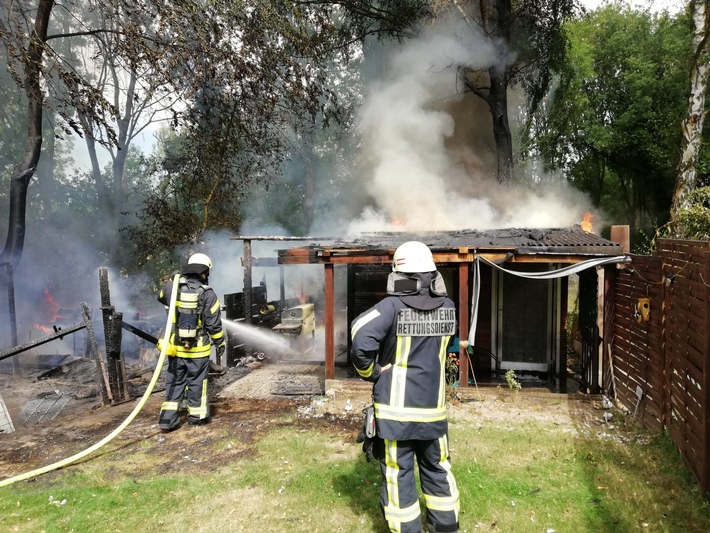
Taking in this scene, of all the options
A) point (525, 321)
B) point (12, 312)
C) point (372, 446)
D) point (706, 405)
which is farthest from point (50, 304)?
point (706, 405)

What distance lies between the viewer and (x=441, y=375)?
9.96 feet

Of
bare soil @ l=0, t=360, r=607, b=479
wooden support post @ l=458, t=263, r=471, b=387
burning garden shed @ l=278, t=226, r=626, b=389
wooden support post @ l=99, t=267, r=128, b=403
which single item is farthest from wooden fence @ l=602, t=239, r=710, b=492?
wooden support post @ l=99, t=267, r=128, b=403

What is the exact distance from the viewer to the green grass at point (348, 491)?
337cm

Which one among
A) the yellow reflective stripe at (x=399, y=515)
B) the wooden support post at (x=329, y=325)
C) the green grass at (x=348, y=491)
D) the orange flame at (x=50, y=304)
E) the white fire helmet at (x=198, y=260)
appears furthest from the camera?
the orange flame at (x=50, y=304)

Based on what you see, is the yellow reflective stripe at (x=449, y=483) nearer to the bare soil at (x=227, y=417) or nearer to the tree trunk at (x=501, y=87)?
the bare soil at (x=227, y=417)

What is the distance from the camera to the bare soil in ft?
15.5

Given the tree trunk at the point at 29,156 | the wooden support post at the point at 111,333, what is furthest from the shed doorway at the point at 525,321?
the tree trunk at the point at 29,156

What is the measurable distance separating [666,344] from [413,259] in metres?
3.35

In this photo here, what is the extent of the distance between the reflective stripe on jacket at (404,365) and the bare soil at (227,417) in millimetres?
2354

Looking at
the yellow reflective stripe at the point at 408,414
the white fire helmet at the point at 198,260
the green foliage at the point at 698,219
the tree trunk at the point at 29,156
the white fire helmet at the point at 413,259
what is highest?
the tree trunk at the point at 29,156

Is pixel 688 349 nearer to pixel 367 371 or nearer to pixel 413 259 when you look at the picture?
pixel 413 259

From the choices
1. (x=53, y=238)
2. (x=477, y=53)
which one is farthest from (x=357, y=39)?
(x=53, y=238)

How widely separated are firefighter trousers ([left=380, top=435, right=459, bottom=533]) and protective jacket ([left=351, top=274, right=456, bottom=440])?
0.12m

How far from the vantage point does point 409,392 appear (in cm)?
292
